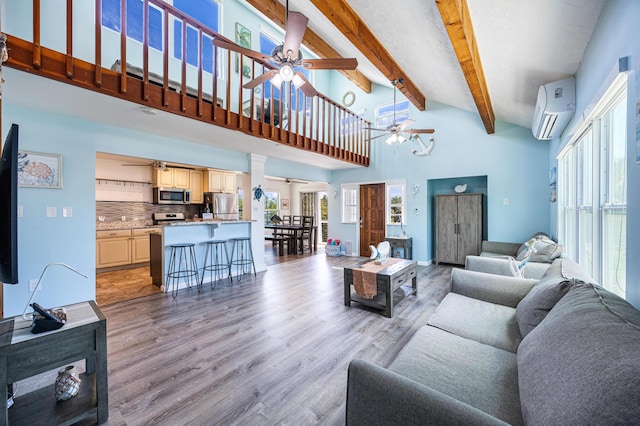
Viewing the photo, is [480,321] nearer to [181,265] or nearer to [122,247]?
[181,265]

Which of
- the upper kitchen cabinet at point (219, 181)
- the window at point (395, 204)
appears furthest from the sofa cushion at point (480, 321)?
the upper kitchen cabinet at point (219, 181)

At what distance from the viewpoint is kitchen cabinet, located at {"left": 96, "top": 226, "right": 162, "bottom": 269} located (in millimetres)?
5281

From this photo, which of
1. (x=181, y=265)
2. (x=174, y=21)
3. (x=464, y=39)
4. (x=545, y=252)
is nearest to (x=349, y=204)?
(x=181, y=265)

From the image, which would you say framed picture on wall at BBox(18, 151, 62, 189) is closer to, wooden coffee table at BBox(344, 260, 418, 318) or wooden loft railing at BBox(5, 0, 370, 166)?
wooden loft railing at BBox(5, 0, 370, 166)

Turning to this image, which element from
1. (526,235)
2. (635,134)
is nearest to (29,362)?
(635,134)

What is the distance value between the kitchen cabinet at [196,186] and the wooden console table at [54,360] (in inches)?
212

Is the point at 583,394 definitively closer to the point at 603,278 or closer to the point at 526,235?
the point at 603,278

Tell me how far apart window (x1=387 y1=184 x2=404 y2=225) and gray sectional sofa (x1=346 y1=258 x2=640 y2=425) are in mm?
4953

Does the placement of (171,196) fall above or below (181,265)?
above

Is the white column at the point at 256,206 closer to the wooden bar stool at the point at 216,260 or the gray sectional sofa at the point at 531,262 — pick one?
the wooden bar stool at the point at 216,260

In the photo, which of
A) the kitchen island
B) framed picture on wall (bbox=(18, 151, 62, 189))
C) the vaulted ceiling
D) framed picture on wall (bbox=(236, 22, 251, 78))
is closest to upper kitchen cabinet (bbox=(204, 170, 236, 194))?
the kitchen island

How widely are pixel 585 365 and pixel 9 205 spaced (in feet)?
7.88

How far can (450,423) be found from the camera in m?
0.84

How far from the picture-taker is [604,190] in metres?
1.99
